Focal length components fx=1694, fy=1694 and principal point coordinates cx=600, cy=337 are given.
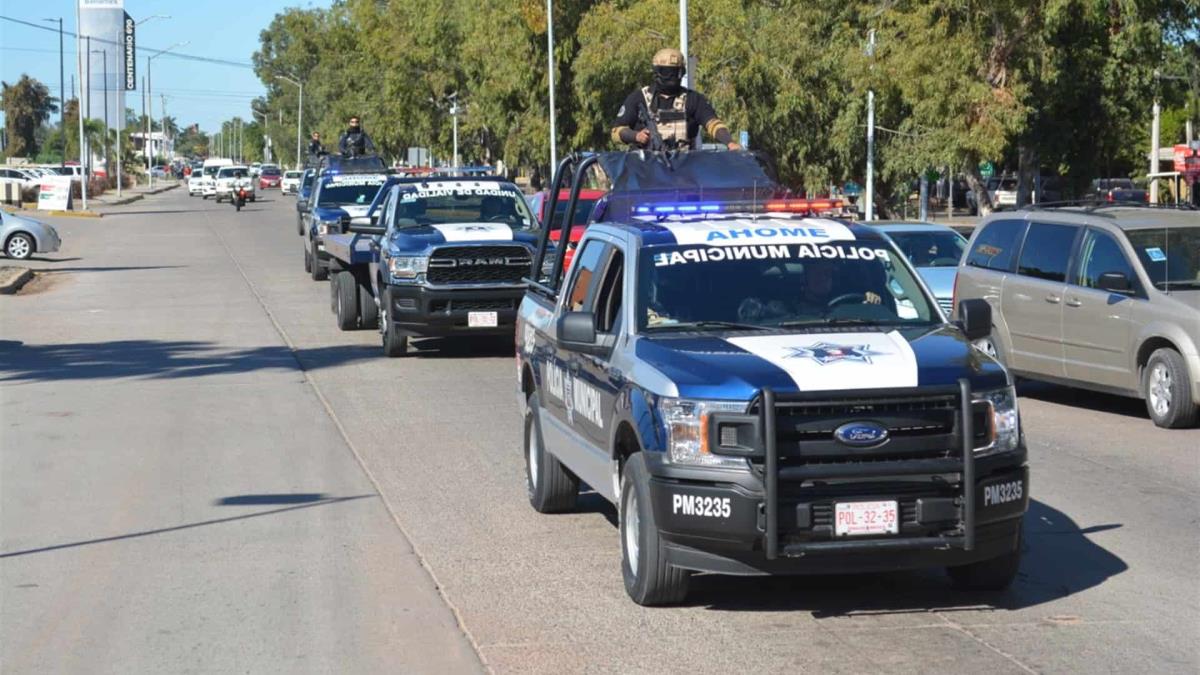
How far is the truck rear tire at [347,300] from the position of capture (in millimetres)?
21938

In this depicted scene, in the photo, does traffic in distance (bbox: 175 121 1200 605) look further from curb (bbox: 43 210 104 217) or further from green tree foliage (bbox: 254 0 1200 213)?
curb (bbox: 43 210 104 217)

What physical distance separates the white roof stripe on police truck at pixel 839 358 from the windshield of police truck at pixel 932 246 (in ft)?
40.8

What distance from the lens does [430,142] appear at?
8219 centimetres

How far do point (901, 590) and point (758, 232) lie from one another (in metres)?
1.96

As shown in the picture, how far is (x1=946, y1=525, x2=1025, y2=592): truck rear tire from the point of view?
785 cm

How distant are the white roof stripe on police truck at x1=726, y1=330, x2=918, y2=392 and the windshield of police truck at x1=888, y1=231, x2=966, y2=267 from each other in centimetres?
1244

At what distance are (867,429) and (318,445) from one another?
271 inches

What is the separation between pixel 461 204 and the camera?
20.4 m

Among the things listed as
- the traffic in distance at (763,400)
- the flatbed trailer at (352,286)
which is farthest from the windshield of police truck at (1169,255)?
the flatbed trailer at (352,286)

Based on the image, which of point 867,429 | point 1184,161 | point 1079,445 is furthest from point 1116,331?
point 1184,161

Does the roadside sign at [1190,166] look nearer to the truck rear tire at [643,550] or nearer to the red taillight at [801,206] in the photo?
the red taillight at [801,206]

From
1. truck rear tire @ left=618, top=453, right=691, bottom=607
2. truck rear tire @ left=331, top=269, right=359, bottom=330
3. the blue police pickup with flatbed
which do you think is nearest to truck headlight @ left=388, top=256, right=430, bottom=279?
the blue police pickup with flatbed

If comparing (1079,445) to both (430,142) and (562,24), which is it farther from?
(430,142)

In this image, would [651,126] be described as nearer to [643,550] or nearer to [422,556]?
[422,556]
